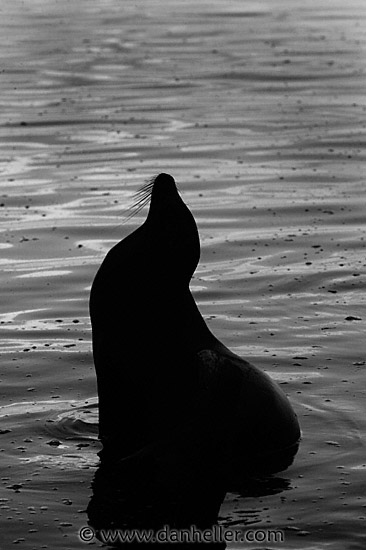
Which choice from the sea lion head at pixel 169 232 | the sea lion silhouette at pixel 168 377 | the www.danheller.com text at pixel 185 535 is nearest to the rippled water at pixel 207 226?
the www.danheller.com text at pixel 185 535

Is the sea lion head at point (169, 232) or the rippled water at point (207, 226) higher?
the sea lion head at point (169, 232)

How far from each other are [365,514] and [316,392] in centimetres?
196

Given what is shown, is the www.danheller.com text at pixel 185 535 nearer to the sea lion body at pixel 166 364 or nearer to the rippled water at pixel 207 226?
the rippled water at pixel 207 226

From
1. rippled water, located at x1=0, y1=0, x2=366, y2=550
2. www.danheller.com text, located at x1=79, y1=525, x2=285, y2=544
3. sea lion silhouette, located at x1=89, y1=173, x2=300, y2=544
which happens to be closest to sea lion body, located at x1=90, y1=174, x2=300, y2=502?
sea lion silhouette, located at x1=89, y1=173, x2=300, y2=544

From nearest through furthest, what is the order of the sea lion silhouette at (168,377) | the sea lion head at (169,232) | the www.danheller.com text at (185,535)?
the www.danheller.com text at (185,535) < the sea lion silhouette at (168,377) < the sea lion head at (169,232)

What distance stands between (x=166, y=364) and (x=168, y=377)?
8 centimetres

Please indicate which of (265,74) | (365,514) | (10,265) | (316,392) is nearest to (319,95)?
(265,74)

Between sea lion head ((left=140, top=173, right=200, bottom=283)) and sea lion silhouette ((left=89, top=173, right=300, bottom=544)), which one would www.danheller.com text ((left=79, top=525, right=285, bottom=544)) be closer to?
sea lion silhouette ((left=89, top=173, right=300, bottom=544))

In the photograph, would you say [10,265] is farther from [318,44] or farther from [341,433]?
[318,44]

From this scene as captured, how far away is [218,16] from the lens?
35.3 meters

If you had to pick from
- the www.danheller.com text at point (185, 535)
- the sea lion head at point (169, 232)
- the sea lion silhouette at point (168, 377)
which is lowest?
the www.danheller.com text at point (185, 535)

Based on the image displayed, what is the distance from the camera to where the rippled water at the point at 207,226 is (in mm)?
7582

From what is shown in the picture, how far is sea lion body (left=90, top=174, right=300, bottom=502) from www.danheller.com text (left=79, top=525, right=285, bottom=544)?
2.20 feet

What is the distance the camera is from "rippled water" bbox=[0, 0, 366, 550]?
24.9 feet
